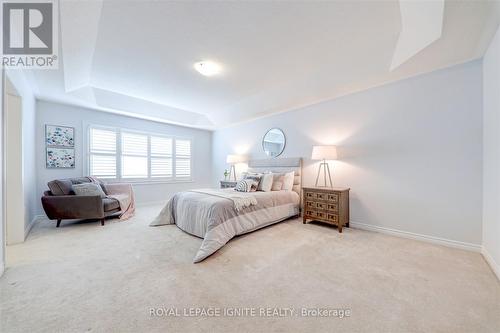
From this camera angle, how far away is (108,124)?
486cm

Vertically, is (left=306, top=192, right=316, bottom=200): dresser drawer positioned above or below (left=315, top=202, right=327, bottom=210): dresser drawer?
above

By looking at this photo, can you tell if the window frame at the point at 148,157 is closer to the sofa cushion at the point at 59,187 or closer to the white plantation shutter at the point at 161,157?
the white plantation shutter at the point at 161,157

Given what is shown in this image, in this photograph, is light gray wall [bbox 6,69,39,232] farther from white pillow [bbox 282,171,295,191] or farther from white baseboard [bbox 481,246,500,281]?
white baseboard [bbox 481,246,500,281]

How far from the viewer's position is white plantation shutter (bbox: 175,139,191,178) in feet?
20.2

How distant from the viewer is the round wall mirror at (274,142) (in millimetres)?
4727

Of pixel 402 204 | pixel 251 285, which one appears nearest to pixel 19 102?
pixel 251 285

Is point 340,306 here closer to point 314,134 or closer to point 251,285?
point 251,285

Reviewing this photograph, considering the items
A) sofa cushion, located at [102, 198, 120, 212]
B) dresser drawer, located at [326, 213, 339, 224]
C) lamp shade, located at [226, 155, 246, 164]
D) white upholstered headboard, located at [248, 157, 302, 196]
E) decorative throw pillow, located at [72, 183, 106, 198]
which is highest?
lamp shade, located at [226, 155, 246, 164]

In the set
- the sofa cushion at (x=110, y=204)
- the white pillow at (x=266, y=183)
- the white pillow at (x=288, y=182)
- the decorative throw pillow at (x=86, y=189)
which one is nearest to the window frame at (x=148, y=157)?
A: the decorative throw pillow at (x=86, y=189)

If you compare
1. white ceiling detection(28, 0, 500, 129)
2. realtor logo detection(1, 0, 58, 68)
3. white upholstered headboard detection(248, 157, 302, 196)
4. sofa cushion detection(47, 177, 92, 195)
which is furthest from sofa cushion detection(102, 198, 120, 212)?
white upholstered headboard detection(248, 157, 302, 196)

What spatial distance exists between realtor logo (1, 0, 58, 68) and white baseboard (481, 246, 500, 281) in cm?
488

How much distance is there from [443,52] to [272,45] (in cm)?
201

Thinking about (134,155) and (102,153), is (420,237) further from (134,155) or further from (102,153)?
(102,153)

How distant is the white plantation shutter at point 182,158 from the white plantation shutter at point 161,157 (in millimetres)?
206
